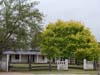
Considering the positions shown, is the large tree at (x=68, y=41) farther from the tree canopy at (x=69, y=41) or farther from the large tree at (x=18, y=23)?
the large tree at (x=18, y=23)

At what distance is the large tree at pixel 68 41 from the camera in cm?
4762

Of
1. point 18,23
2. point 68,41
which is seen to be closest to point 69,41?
point 68,41

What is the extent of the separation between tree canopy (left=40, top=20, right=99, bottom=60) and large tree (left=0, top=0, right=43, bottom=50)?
512 cm

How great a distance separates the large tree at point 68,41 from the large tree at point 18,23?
5118mm

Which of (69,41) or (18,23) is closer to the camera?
(18,23)

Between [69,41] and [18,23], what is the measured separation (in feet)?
33.9

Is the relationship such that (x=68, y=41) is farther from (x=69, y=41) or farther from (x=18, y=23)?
(x=18, y=23)

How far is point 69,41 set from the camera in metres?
49.4

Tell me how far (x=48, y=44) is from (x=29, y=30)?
7.13 m

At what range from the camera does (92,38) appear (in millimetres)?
50156

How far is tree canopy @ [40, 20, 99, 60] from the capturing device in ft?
156

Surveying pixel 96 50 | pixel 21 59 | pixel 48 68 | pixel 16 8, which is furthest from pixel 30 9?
pixel 21 59

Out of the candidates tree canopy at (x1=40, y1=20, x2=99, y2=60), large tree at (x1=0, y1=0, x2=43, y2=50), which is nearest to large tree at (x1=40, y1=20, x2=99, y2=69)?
tree canopy at (x1=40, y1=20, x2=99, y2=60)

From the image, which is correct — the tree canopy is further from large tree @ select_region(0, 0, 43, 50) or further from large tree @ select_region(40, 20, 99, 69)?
large tree @ select_region(0, 0, 43, 50)
